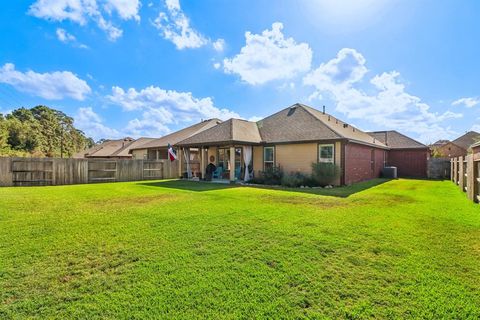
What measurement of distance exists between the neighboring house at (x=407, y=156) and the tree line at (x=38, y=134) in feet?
123

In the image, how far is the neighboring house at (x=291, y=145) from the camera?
13.5 metres

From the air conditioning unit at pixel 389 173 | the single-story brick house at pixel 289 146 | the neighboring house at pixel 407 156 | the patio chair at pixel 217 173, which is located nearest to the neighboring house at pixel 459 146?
the neighboring house at pixel 407 156

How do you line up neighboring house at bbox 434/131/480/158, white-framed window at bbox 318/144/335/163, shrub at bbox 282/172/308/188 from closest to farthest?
shrub at bbox 282/172/308/188 → white-framed window at bbox 318/144/335/163 → neighboring house at bbox 434/131/480/158

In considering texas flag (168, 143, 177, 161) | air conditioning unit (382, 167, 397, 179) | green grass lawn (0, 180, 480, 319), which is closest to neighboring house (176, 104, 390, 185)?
air conditioning unit (382, 167, 397, 179)

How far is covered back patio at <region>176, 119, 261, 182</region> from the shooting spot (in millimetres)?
15005

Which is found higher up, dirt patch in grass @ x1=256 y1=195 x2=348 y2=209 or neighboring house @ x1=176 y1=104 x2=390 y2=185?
neighboring house @ x1=176 y1=104 x2=390 y2=185

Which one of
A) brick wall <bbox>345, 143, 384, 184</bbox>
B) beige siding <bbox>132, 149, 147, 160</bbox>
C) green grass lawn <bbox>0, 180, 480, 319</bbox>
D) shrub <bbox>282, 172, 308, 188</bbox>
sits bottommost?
green grass lawn <bbox>0, 180, 480, 319</bbox>

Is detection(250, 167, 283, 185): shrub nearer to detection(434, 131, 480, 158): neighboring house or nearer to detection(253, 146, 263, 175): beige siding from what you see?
detection(253, 146, 263, 175): beige siding

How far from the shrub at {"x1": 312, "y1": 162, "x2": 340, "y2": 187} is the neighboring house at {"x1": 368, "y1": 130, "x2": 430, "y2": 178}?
1266 cm

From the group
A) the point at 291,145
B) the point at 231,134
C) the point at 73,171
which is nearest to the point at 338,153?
the point at 291,145

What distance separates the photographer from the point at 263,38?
1414 centimetres

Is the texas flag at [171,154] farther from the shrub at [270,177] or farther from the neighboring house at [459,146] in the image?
the neighboring house at [459,146]

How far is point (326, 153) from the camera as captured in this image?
1348 cm

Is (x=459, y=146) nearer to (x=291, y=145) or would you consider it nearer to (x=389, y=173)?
(x=389, y=173)
